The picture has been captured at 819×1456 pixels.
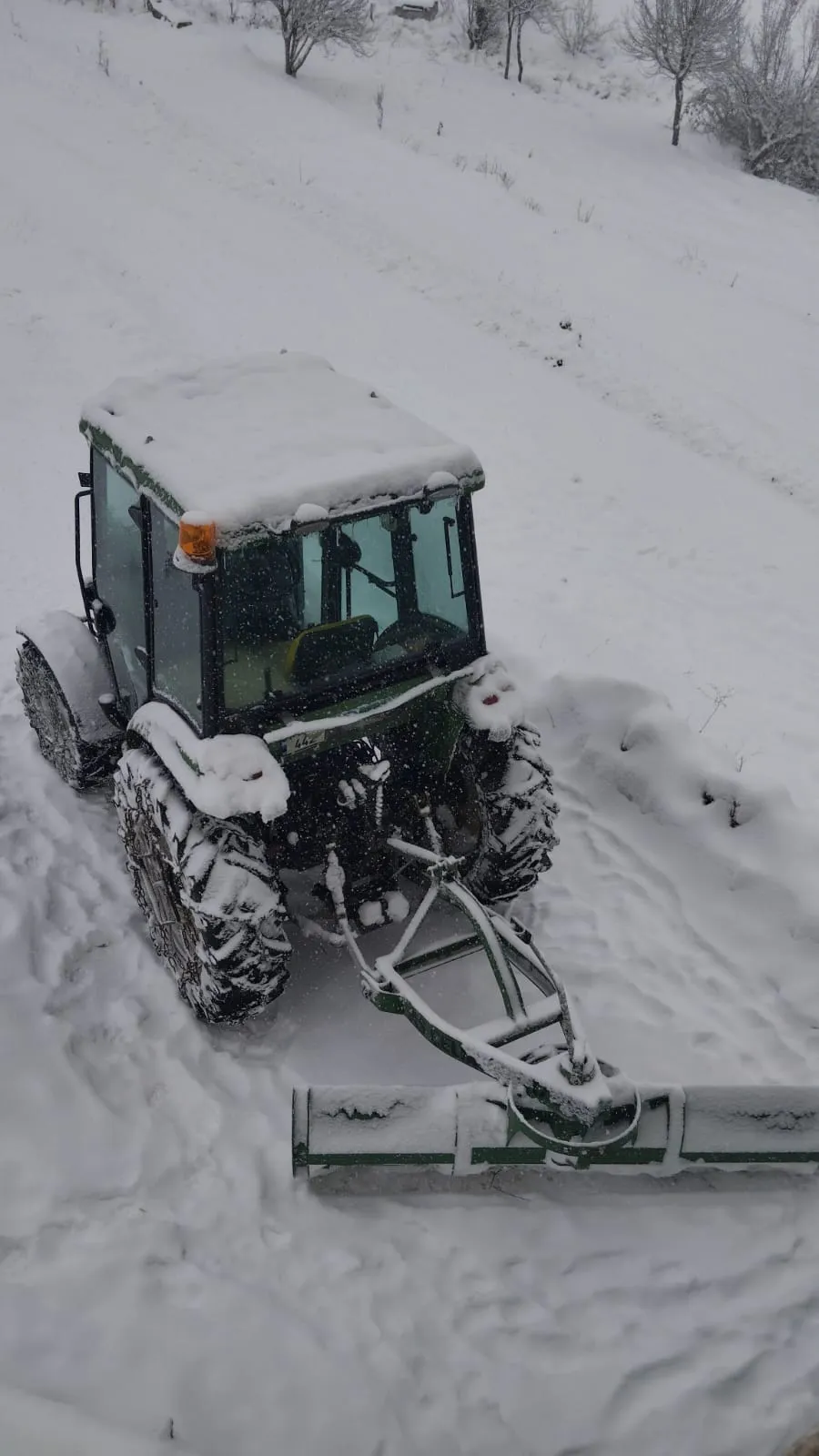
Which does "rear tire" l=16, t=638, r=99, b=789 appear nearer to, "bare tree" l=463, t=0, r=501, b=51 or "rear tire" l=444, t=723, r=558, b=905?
"rear tire" l=444, t=723, r=558, b=905

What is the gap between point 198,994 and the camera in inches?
159

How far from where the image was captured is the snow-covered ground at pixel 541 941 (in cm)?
309

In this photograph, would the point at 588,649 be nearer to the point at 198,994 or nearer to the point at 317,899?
the point at 317,899

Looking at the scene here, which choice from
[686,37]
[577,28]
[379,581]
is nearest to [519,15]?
[577,28]

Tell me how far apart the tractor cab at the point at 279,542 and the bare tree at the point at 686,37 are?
2005 cm

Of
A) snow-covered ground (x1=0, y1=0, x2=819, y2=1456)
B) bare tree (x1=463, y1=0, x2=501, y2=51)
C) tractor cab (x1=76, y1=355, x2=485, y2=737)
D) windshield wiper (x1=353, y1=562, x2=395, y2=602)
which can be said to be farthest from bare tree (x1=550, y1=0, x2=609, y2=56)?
windshield wiper (x1=353, y1=562, x2=395, y2=602)

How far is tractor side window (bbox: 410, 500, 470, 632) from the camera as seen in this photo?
4.04 meters

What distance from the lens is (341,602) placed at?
13.1 feet

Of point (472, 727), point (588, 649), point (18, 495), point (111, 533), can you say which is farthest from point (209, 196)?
point (472, 727)

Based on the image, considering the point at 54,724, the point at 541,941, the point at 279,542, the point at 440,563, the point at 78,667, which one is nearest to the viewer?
the point at 279,542

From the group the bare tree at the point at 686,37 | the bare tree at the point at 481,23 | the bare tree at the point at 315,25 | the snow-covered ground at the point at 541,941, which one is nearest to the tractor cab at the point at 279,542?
the snow-covered ground at the point at 541,941

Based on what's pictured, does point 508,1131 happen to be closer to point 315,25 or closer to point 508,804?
point 508,804

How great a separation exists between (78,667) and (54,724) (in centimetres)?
50

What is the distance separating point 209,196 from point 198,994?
13.2 metres
